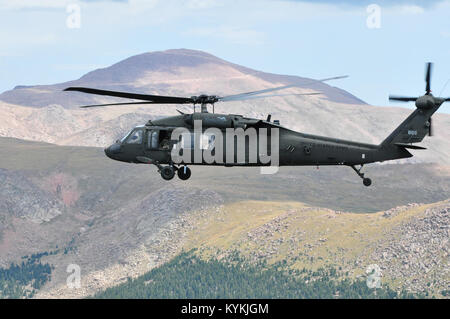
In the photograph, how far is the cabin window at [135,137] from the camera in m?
73.3

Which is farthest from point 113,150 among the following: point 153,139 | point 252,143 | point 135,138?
point 252,143

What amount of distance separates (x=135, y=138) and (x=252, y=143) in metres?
11.1

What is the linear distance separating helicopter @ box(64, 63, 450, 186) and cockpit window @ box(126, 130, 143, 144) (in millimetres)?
115

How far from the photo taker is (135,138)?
73.6 meters

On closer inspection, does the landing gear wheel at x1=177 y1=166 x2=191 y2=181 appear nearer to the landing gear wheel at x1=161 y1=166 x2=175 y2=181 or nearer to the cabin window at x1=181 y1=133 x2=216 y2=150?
the landing gear wheel at x1=161 y1=166 x2=175 y2=181

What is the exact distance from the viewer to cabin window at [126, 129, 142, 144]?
7331cm

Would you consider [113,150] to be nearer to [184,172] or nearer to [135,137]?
[135,137]

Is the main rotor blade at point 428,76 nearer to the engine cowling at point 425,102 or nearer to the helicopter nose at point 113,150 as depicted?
the engine cowling at point 425,102

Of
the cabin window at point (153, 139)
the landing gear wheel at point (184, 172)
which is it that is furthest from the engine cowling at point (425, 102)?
the cabin window at point (153, 139)
